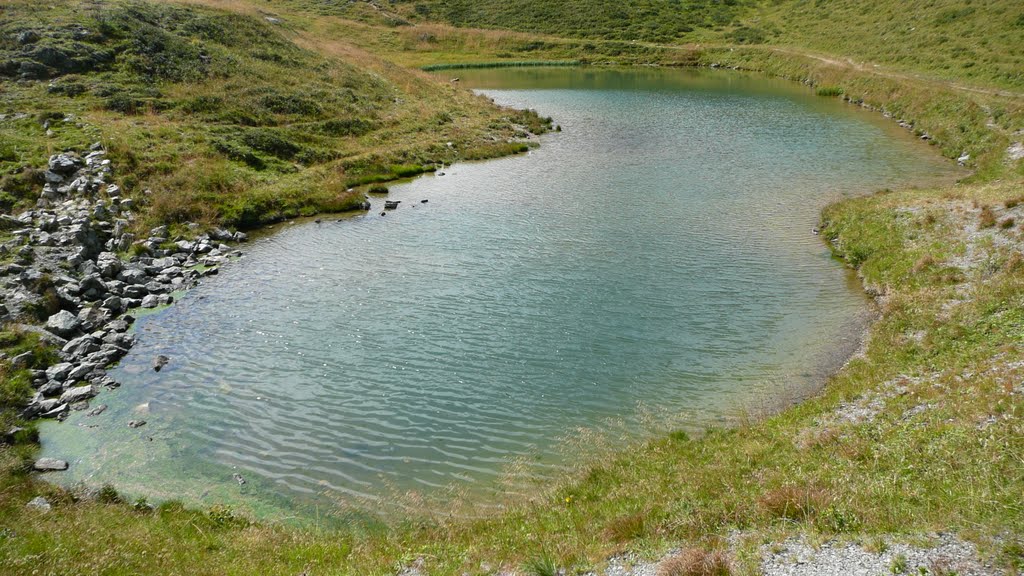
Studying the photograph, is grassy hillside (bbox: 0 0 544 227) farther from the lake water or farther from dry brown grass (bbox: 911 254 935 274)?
dry brown grass (bbox: 911 254 935 274)

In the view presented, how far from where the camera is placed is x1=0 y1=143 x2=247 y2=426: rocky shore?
79.5 ft

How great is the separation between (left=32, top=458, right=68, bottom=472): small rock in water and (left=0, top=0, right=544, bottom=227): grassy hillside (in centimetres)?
2294

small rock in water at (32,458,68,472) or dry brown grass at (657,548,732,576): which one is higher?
dry brown grass at (657,548,732,576)

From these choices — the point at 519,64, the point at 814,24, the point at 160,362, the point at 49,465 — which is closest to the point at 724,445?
the point at 49,465

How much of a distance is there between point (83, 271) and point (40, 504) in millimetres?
18206

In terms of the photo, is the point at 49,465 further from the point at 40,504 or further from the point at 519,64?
the point at 519,64

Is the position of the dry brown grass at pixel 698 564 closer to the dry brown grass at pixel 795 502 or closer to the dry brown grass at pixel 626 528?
the dry brown grass at pixel 626 528

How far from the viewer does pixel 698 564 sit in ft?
37.0

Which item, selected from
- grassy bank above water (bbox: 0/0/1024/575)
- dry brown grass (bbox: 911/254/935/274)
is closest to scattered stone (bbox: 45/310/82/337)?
grassy bank above water (bbox: 0/0/1024/575)

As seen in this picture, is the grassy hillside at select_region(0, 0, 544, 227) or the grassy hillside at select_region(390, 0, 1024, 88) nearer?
the grassy hillside at select_region(0, 0, 544, 227)

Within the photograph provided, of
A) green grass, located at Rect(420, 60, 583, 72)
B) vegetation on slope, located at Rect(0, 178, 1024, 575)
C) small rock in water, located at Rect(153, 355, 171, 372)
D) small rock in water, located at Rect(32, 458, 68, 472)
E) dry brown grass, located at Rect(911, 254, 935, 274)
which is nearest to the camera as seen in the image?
vegetation on slope, located at Rect(0, 178, 1024, 575)

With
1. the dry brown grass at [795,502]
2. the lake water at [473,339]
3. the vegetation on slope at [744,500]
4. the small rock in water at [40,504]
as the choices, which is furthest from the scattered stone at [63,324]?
the dry brown grass at [795,502]

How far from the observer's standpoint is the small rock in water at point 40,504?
1634cm

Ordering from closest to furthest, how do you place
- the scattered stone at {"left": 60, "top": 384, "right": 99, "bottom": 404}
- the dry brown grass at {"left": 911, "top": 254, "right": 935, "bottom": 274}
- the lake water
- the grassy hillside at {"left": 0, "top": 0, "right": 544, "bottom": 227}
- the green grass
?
1. the lake water
2. the scattered stone at {"left": 60, "top": 384, "right": 99, "bottom": 404}
3. the dry brown grass at {"left": 911, "top": 254, "right": 935, "bottom": 274}
4. the grassy hillside at {"left": 0, "top": 0, "right": 544, "bottom": 227}
5. the green grass
